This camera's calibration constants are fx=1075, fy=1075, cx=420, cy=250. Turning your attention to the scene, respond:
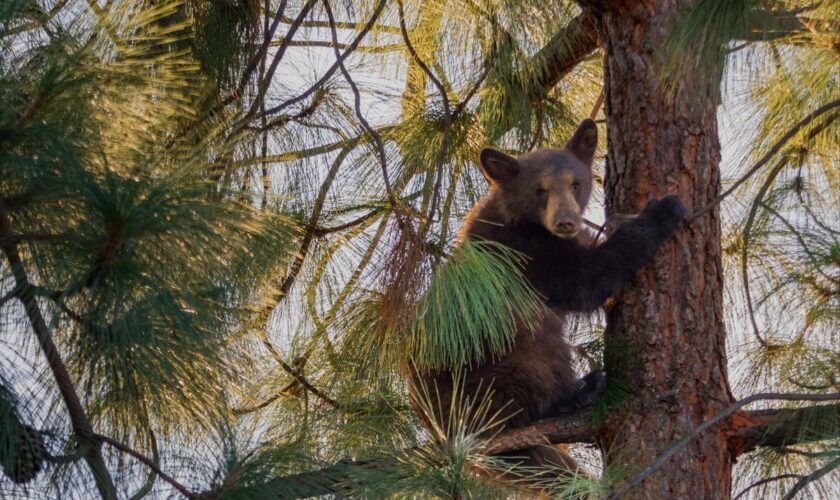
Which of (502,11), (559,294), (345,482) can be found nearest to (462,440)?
(345,482)

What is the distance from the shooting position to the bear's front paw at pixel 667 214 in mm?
3791

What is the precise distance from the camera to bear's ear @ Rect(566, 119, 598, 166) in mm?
4750

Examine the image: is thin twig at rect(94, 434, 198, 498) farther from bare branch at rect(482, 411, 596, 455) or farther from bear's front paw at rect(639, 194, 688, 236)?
bear's front paw at rect(639, 194, 688, 236)

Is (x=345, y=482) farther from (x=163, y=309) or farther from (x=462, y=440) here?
(x=163, y=309)

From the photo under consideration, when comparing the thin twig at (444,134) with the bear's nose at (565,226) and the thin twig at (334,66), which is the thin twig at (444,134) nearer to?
the thin twig at (334,66)

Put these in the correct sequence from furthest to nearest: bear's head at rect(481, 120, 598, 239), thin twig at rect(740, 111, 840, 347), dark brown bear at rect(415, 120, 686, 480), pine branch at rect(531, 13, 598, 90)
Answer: bear's head at rect(481, 120, 598, 239) < pine branch at rect(531, 13, 598, 90) < thin twig at rect(740, 111, 840, 347) < dark brown bear at rect(415, 120, 686, 480)

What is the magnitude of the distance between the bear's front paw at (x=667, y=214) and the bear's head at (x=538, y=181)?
575 millimetres

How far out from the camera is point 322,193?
13.6 feet

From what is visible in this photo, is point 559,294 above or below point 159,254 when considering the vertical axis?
above

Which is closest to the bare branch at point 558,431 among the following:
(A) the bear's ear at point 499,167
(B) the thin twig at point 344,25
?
(A) the bear's ear at point 499,167

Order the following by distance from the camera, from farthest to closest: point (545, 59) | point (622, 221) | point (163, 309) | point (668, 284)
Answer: point (545, 59) < point (622, 221) < point (668, 284) < point (163, 309)

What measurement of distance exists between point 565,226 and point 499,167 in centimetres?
49

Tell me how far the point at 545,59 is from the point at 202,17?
4.59ft

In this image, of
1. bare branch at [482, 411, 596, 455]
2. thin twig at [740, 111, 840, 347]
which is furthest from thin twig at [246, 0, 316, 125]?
thin twig at [740, 111, 840, 347]
